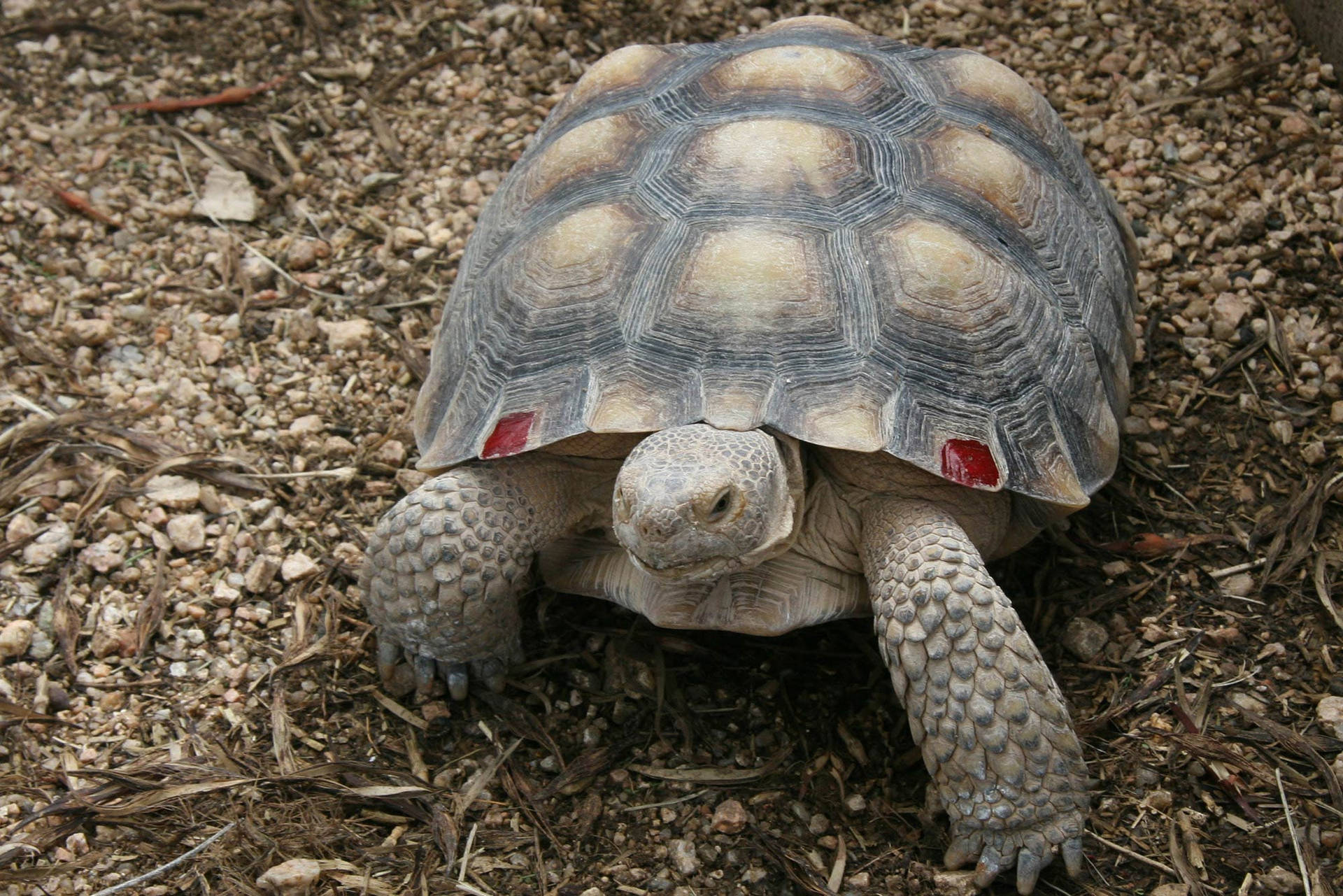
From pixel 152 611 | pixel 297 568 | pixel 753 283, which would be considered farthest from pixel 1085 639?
pixel 152 611

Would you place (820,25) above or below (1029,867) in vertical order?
above

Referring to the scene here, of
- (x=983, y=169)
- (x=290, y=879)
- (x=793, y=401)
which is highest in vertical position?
(x=983, y=169)

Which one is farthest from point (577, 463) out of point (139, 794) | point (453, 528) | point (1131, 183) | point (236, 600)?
point (1131, 183)

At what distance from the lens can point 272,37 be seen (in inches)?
196

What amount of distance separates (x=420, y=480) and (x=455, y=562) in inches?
31.0

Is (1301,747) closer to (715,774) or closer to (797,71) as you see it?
(715,774)

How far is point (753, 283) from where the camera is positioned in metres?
2.84

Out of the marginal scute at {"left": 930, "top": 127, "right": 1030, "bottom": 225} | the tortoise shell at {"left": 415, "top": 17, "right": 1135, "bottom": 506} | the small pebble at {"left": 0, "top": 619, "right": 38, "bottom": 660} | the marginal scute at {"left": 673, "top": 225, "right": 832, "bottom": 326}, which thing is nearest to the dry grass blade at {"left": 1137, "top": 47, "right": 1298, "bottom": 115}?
the tortoise shell at {"left": 415, "top": 17, "right": 1135, "bottom": 506}

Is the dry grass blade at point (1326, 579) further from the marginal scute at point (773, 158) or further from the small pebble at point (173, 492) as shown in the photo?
the small pebble at point (173, 492)

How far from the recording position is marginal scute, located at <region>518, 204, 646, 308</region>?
2996mm

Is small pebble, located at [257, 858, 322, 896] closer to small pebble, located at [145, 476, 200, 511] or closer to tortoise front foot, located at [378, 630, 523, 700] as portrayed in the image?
tortoise front foot, located at [378, 630, 523, 700]

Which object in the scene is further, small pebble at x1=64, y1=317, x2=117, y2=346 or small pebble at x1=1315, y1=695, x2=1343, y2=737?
small pebble at x1=64, y1=317, x2=117, y2=346

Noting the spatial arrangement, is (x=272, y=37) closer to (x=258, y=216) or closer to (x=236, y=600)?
(x=258, y=216)

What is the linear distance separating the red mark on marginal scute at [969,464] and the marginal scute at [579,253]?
2.84 feet
